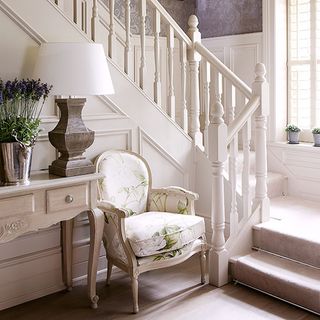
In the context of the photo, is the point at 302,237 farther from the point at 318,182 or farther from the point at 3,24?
the point at 3,24

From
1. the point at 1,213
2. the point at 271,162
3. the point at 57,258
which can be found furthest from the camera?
the point at 271,162

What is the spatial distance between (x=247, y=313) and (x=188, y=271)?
32.1 inches

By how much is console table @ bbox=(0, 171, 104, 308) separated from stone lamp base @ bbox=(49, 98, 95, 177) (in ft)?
0.21

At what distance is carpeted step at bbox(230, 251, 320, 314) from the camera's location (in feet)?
10.8

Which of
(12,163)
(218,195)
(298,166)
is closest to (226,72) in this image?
(218,195)

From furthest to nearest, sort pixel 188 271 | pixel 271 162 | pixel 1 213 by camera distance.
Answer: pixel 271 162 → pixel 188 271 → pixel 1 213

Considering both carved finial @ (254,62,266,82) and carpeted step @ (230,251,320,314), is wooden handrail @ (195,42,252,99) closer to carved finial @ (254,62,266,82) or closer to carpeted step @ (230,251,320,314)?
carved finial @ (254,62,266,82)

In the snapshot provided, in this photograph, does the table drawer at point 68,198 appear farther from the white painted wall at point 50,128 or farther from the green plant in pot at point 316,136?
the green plant in pot at point 316,136

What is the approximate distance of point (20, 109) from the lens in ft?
10.7

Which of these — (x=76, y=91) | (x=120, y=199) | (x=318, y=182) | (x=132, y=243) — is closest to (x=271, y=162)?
(x=318, y=182)

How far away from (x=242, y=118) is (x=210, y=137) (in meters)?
0.36

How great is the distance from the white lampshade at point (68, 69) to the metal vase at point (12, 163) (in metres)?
0.41

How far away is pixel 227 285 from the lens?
147 inches

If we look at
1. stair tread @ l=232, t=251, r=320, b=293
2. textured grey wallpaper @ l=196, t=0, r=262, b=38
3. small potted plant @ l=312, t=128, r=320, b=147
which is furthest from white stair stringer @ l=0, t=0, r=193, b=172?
textured grey wallpaper @ l=196, t=0, r=262, b=38
